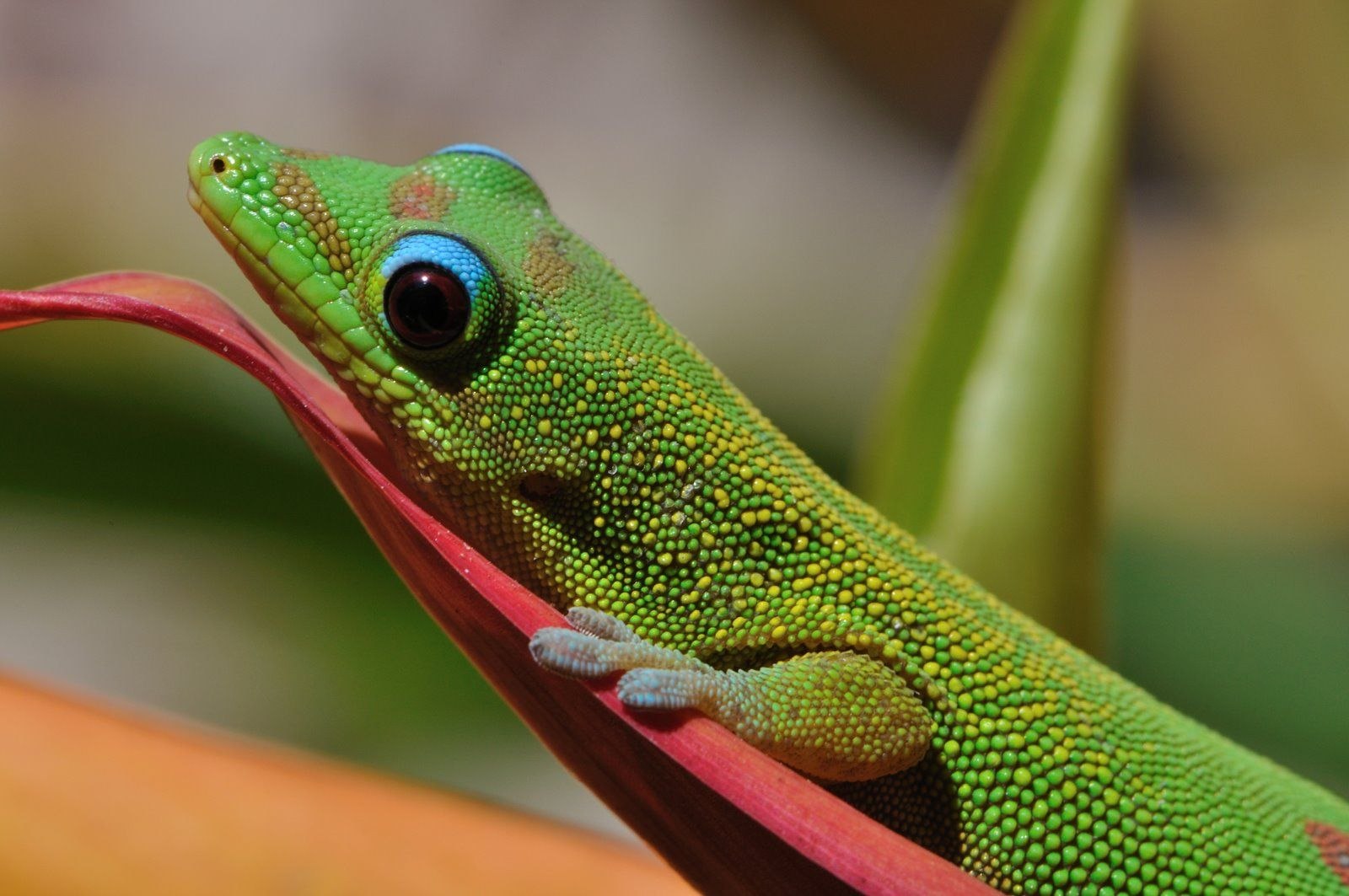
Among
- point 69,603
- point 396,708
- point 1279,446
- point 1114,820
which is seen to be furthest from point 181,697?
point 1279,446

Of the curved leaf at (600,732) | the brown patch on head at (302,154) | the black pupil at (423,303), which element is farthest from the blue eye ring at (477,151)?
the curved leaf at (600,732)

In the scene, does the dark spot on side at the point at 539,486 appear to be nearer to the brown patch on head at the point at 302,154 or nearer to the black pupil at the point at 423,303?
the black pupil at the point at 423,303

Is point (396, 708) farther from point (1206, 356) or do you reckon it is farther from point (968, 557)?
point (1206, 356)

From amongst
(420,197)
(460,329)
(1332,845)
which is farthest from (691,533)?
(1332,845)

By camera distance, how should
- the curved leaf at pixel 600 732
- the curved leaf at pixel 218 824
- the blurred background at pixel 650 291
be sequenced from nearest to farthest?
1. the curved leaf at pixel 600 732
2. the curved leaf at pixel 218 824
3. the blurred background at pixel 650 291

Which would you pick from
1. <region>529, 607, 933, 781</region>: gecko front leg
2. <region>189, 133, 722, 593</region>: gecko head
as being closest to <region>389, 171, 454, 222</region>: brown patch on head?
<region>189, 133, 722, 593</region>: gecko head
